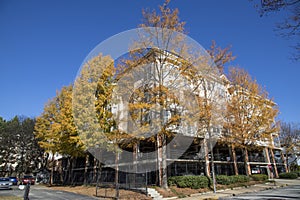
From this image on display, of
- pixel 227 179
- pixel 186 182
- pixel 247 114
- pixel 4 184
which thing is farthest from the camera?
pixel 247 114

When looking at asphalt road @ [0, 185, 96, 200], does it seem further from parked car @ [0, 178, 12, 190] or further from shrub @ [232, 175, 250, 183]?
shrub @ [232, 175, 250, 183]

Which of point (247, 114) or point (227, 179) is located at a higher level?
point (247, 114)

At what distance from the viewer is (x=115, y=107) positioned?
17812mm

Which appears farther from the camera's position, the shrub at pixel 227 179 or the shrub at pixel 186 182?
the shrub at pixel 227 179

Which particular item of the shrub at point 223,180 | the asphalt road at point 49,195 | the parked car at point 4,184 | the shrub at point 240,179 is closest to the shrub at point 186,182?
the shrub at point 223,180

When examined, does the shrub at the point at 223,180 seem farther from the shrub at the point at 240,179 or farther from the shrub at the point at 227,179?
the shrub at the point at 240,179

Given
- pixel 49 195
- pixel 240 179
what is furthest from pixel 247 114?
pixel 49 195

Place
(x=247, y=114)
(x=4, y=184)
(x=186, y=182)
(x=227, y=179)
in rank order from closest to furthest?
(x=186, y=182) < (x=227, y=179) < (x=4, y=184) < (x=247, y=114)

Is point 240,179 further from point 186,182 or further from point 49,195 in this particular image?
point 49,195

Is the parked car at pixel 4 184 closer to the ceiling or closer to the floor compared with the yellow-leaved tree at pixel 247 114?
closer to the floor

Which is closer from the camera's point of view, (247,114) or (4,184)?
(4,184)

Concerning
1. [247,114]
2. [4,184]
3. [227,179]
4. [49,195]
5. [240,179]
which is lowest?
[49,195]

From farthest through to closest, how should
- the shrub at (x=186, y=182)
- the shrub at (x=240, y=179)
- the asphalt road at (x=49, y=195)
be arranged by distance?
the shrub at (x=240, y=179)
the shrub at (x=186, y=182)
the asphalt road at (x=49, y=195)

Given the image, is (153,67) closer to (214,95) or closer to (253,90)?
(214,95)
